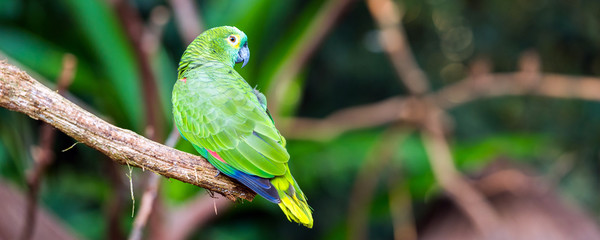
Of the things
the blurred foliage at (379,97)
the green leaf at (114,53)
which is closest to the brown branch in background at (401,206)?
→ the blurred foliage at (379,97)

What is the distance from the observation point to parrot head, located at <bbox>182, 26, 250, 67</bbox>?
423mm

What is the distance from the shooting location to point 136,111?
2.07 meters

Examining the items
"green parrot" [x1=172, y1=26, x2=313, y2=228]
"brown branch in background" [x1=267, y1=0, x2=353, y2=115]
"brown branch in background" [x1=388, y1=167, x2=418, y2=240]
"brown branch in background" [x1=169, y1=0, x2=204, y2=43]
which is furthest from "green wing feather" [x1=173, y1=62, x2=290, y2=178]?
"brown branch in background" [x1=388, y1=167, x2=418, y2=240]

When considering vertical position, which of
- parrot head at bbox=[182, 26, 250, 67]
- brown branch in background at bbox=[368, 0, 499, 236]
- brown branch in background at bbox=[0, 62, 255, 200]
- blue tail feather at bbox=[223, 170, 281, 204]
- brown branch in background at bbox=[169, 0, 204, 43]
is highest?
brown branch in background at bbox=[368, 0, 499, 236]

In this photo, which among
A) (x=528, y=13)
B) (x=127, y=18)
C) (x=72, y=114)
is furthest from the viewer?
(x=528, y=13)

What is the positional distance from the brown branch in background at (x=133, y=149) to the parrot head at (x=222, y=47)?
8 centimetres

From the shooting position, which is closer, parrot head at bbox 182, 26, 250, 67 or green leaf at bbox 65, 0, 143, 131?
parrot head at bbox 182, 26, 250, 67

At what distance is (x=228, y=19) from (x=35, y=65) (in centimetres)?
90

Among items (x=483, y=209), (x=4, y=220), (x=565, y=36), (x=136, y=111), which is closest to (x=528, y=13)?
(x=565, y=36)

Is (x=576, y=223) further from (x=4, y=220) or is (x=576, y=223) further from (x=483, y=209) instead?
(x=4, y=220)

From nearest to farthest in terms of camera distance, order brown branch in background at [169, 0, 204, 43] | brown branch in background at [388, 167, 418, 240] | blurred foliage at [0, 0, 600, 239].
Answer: brown branch in background at [169, 0, 204, 43]
brown branch in background at [388, 167, 418, 240]
blurred foliage at [0, 0, 600, 239]

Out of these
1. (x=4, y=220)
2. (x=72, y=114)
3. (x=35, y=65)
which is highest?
(x=72, y=114)

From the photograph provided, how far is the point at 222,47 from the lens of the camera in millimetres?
432

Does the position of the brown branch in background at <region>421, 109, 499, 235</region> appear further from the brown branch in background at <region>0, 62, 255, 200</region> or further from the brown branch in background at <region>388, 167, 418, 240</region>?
the brown branch in background at <region>0, 62, 255, 200</region>
